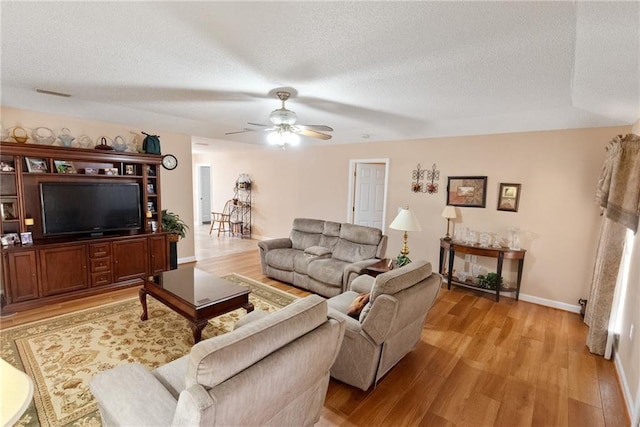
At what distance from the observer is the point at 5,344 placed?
9.00 ft

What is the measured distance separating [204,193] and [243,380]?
9526 mm

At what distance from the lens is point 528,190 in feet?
13.4

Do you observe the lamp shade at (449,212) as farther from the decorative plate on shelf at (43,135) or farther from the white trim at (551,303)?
the decorative plate on shelf at (43,135)

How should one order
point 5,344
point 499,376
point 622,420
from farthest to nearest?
1. point 5,344
2. point 499,376
3. point 622,420

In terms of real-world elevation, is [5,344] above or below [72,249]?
below

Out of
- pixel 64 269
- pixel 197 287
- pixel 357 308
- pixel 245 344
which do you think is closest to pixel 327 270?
pixel 357 308

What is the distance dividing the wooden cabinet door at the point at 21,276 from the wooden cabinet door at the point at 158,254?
50.2 inches

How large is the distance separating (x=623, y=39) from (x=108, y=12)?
9.63 ft

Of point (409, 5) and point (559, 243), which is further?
point (559, 243)

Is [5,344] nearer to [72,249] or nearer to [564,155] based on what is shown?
[72,249]

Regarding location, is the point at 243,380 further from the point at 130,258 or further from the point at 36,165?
the point at 36,165

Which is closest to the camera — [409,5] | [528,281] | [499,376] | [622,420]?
[409,5]

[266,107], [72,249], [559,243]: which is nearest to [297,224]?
[266,107]

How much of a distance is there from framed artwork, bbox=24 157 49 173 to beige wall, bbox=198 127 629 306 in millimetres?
4410
